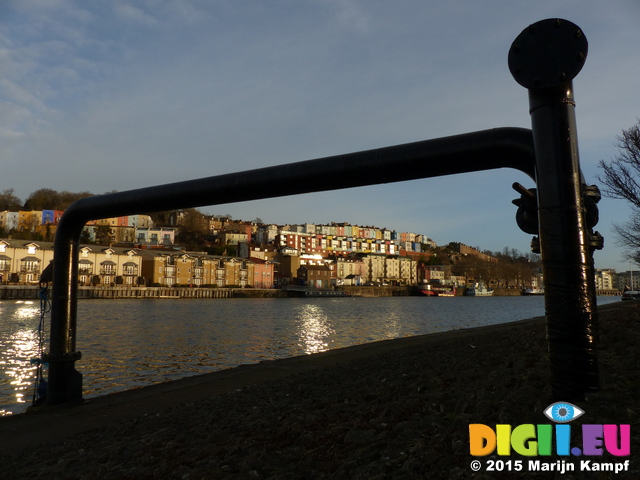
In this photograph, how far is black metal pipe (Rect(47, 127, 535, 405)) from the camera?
4.13 meters

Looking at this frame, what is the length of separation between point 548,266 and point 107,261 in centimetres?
9279

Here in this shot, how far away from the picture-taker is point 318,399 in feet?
18.6

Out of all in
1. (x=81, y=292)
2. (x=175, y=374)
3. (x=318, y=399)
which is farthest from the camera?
(x=81, y=292)

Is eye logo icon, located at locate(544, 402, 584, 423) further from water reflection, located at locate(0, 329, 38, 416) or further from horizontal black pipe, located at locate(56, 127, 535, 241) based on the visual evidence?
water reflection, located at locate(0, 329, 38, 416)

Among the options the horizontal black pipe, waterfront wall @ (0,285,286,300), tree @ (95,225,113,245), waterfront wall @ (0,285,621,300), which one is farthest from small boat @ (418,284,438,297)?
the horizontal black pipe

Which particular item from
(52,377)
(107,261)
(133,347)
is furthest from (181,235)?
(52,377)

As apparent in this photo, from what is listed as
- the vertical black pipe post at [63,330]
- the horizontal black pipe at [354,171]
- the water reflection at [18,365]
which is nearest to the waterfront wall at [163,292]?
the water reflection at [18,365]

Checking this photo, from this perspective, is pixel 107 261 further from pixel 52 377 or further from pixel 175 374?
pixel 52 377

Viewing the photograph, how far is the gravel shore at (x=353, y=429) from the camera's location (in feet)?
10.4

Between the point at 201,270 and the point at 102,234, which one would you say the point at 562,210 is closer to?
the point at 201,270

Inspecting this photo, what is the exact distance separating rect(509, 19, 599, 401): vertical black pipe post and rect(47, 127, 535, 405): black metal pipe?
36 centimetres

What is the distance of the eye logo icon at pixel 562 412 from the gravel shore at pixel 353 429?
0.06 meters

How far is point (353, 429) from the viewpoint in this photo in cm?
397

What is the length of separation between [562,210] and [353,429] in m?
2.45
